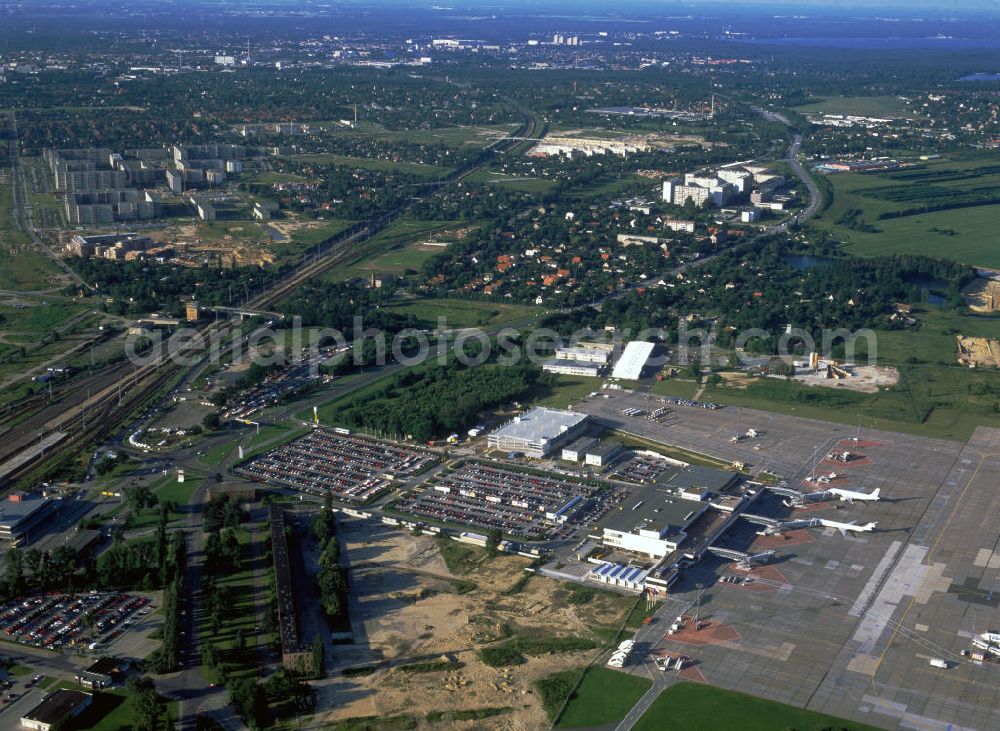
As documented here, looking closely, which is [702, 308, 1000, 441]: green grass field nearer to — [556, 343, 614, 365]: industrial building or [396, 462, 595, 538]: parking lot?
[556, 343, 614, 365]: industrial building

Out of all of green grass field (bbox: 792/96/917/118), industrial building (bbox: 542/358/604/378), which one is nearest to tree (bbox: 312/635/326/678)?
industrial building (bbox: 542/358/604/378)

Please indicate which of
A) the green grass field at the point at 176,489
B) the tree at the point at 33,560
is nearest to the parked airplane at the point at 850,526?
the green grass field at the point at 176,489

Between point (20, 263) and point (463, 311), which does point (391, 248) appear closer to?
point (463, 311)

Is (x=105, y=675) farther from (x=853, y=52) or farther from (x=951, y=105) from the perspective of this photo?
(x=853, y=52)

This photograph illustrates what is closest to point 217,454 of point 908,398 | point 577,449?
point 577,449

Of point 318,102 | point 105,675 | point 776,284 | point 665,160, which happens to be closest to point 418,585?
point 105,675

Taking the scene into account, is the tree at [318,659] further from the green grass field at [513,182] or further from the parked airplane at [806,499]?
the green grass field at [513,182]
